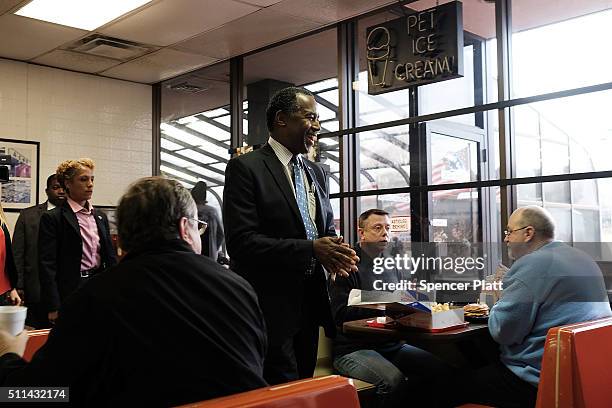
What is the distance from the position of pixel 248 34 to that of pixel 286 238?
12.9 feet

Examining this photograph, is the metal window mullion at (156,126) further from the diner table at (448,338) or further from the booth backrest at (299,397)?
the booth backrest at (299,397)

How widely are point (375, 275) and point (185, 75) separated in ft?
14.8

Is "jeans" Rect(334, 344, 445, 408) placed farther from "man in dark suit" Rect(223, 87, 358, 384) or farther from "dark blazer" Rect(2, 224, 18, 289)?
"dark blazer" Rect(2, 224, 18, 289)

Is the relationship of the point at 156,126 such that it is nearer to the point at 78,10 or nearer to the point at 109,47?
the point at 109,47

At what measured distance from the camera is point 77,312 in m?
1.17

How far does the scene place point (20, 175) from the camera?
6.37 metres

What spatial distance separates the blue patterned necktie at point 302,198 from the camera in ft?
6.91

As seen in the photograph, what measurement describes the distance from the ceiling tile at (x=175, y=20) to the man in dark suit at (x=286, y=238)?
2.97 meters

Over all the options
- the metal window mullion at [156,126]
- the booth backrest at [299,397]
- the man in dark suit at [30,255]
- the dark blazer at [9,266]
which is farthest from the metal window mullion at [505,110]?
the metal window mullion at [156,126]

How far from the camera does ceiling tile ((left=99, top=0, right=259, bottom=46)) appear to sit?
4898 millimetres

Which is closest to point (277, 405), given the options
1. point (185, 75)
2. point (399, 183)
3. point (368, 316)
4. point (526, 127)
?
point (368, 316)

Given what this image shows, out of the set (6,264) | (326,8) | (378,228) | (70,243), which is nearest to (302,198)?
(378,228)

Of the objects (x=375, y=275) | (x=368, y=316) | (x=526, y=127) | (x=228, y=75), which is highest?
(x=228, y=75)

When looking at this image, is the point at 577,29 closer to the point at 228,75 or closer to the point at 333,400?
the point at 228,75
